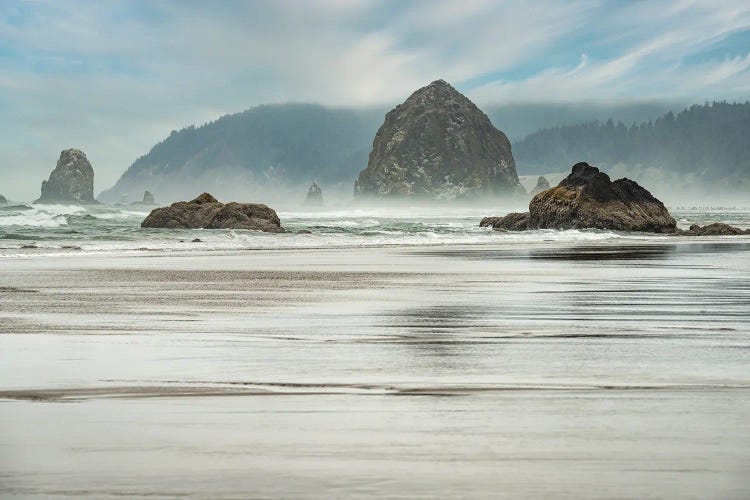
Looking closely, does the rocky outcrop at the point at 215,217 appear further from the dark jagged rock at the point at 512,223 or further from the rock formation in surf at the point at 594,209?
the rock formation in surf at the point at 594,209

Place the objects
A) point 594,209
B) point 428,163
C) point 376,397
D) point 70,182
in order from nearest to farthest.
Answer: point 376,397
point 594,209
point 70,182
point 428,163

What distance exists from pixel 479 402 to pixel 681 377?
4.32ft

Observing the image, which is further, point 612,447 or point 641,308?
point 641,308

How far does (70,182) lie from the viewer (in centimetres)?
18188

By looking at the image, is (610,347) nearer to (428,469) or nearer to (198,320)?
(428,469)

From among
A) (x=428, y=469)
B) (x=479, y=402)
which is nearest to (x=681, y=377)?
(x=479, y=402)

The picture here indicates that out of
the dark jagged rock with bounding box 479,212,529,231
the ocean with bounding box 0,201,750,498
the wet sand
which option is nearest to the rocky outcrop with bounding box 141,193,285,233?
the dark jagged rock with bounding box 479,212,529,231

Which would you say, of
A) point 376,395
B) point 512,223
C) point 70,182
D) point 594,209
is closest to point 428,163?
point 70,182

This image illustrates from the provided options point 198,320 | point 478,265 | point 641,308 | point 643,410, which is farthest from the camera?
point 478,265

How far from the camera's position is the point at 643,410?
11.5 feet

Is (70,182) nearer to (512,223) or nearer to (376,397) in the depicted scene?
(512,223)

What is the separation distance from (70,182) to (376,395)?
19173 cm

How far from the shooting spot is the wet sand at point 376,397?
264cm

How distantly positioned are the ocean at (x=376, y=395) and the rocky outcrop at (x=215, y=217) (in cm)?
2829
